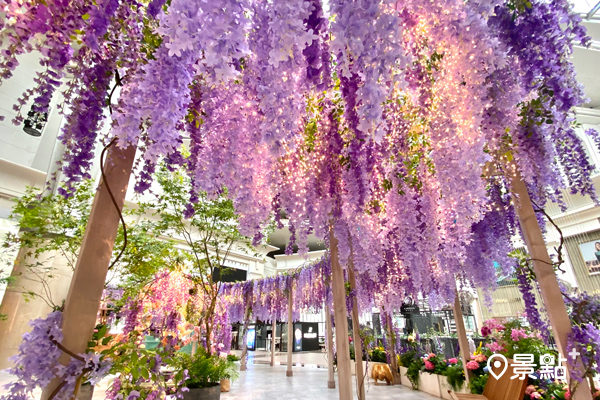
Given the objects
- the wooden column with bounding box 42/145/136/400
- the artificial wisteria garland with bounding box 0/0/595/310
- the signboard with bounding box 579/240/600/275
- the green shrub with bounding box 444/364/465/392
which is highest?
the signboard with bounding box 579/240/600/275

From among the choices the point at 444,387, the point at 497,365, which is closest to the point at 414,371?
the point at 444,387

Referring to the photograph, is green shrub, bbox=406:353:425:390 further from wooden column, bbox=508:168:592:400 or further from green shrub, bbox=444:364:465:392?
wooden column, bbox=508:168:592:400

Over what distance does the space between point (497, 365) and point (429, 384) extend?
2.57m

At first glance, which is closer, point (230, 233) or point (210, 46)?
point (210, 46)

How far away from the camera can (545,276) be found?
2.22 m

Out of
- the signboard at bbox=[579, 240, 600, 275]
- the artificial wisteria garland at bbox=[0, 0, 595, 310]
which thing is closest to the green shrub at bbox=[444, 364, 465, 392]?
the artificial wisteria garland at bbox=[0, 0, 595, 310]

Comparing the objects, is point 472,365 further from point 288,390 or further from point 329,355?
point 288,390

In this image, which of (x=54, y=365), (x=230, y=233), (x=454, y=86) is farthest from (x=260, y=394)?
(x=454, y=86)

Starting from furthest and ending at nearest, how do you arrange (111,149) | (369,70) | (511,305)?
(511,305)
(111,149)
(369,70)

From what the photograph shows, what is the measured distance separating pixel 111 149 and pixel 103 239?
44 cm

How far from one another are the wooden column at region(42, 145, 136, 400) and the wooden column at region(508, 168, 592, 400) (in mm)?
2740

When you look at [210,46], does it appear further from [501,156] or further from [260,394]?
[260,394]

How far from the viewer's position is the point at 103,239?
4.52 ft

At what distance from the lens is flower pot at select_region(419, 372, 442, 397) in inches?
213
